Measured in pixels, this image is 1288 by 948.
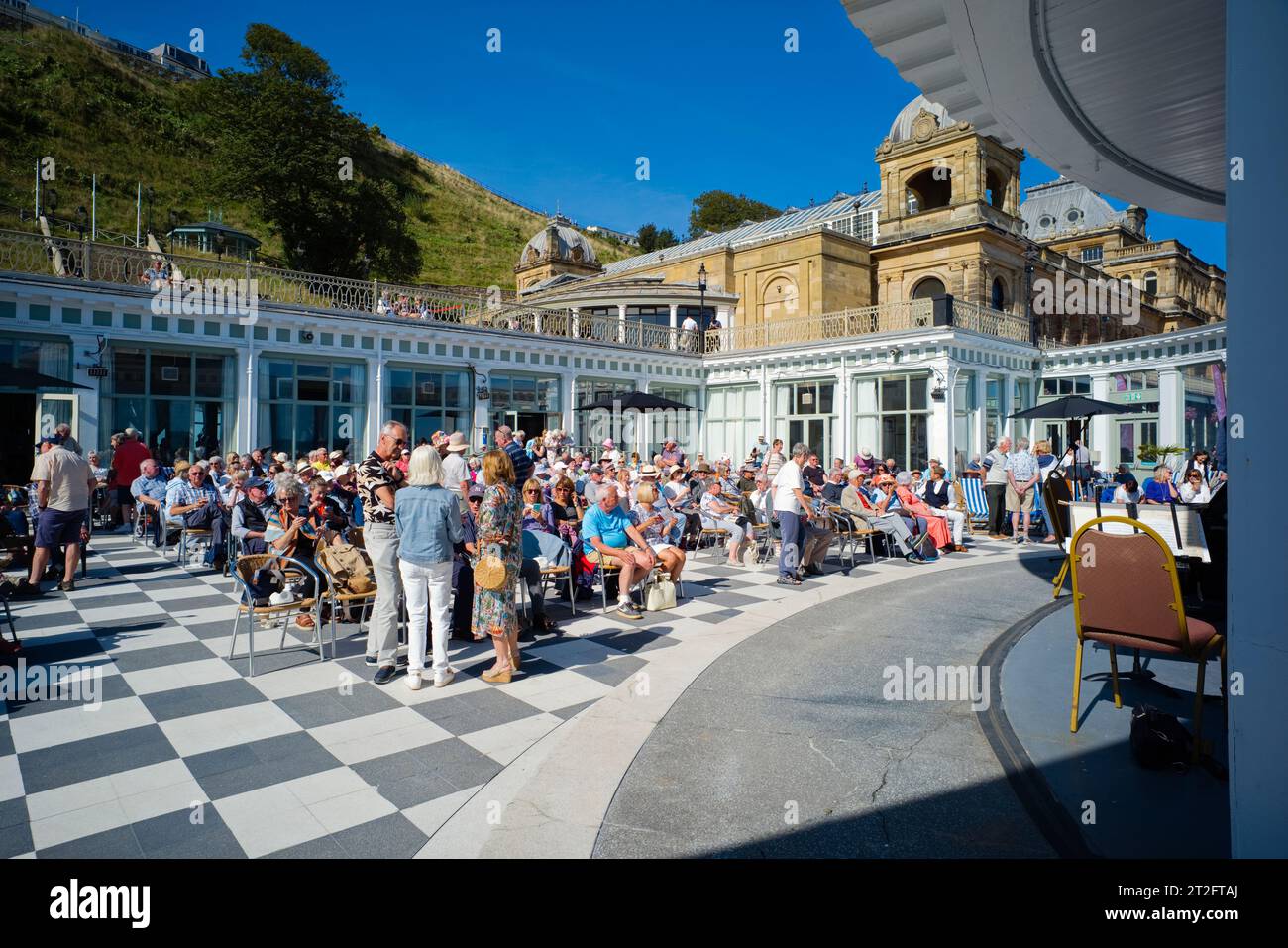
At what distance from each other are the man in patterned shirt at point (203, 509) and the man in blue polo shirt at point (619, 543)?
592 centimetres

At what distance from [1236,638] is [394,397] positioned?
1998cm

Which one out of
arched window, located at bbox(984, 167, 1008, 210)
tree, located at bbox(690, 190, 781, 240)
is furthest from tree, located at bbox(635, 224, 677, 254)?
arched window, located at bbox(984, 167, 1008, 210)

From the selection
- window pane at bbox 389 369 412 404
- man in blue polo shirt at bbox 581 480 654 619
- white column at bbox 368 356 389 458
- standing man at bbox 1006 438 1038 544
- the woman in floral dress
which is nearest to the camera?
the woman in floral dress

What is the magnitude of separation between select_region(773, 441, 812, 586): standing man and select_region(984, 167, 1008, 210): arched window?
33980mm

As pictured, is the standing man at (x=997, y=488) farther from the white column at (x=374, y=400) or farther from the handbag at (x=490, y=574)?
the white column at (x=374, y=400)

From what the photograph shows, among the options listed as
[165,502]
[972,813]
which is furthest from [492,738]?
[165,502]

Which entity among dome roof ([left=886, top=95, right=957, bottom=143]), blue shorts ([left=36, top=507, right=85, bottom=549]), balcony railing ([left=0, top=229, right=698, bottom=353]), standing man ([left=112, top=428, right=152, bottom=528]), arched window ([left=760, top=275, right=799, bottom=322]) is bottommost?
blue shorts ([left=36, top=507, right=85, bottom=549])

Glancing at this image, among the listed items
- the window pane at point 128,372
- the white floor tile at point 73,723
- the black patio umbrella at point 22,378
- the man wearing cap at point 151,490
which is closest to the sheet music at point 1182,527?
the white floor tile at point 73,723

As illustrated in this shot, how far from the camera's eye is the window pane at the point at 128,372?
1605 cm

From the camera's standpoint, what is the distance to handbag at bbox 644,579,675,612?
7.95 metres

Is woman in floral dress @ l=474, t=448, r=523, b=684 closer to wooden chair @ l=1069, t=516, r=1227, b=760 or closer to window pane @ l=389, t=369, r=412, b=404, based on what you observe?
wooden chair @ l=1069, t=516, r=1227, b=760

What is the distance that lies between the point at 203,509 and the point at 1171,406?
89.4ft

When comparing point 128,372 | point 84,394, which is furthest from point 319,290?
point 84,394

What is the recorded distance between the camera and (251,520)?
8391 millimetres
